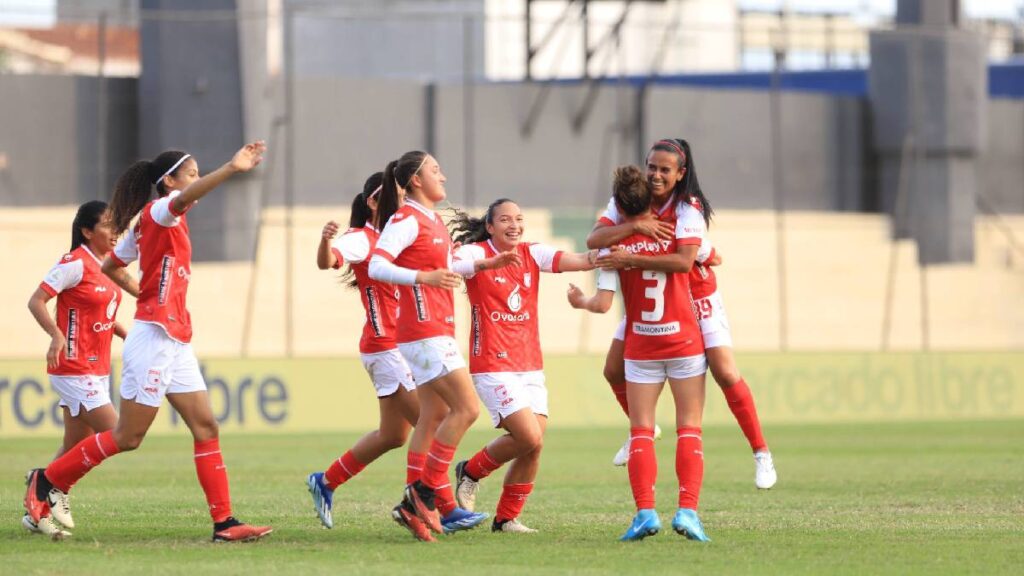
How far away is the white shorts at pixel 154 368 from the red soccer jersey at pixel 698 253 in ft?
8.35

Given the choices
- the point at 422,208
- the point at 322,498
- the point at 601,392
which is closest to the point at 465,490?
the point at 322,498

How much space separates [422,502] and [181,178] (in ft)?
7.68

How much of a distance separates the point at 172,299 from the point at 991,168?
3026 cm

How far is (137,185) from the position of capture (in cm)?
1013

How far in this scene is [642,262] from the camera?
987 cm

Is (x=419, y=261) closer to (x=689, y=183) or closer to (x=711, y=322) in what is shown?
(x=689, y=183)

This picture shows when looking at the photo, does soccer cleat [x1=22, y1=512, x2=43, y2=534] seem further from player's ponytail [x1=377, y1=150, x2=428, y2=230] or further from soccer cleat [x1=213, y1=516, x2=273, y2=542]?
player's ponytail [x1=377, y1=150, x2=428, y2=230]

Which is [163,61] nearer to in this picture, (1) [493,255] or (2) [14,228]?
(2) [14,228]

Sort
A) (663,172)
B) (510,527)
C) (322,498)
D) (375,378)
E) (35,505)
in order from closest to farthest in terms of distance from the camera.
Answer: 1. (663,172)
2. (35,505)
3. (510,527)
4. (322,498)
5. (375,378)

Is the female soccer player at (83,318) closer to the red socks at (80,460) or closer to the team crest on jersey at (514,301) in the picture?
the red socks at (80,460)

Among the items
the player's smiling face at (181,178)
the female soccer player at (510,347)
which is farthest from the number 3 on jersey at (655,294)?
the player's smiling face at (181,178)

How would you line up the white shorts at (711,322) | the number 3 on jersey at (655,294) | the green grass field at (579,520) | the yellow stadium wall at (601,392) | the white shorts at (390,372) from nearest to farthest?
the green grass field at (579,520) → the number 3 on jersey at (655,294) → the white shorts at (390,372) → the white shorts at (711,322) → the yellow stadium wall at (601,392)

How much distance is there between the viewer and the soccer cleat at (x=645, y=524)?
990 cm

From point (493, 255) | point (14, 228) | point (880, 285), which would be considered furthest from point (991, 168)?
point (493, 255)
